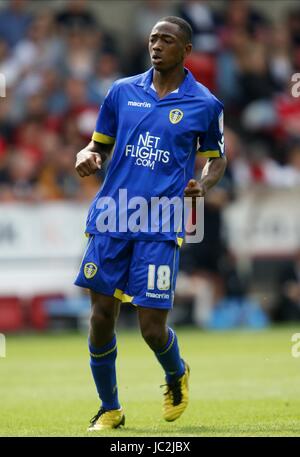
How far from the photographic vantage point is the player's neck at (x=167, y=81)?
27.1 feet

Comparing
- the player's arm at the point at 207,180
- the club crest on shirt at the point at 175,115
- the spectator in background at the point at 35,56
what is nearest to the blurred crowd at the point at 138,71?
the spectator in background at the point at 35,56

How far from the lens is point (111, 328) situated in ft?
26.8

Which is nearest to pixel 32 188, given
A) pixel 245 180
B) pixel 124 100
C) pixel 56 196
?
pixel 56 196

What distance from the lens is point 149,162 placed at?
8133mm

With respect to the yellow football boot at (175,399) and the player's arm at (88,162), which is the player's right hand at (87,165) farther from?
the yellow football boot at (175,399)

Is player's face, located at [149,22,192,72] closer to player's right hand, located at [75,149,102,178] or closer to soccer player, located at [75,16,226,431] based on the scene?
soccer player, located at [75,16,226,431]

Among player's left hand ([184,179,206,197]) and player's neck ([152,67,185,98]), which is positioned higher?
player's neck ([152,67,185,98])

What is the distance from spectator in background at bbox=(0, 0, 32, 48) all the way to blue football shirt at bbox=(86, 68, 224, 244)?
10.8 m

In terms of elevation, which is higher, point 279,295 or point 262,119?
point 262,119

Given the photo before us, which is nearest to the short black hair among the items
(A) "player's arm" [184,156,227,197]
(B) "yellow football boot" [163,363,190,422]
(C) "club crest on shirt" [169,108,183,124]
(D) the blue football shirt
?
(D) the blue football shirt

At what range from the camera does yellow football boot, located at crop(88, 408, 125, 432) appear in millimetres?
8172

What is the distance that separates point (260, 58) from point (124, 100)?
12.4m

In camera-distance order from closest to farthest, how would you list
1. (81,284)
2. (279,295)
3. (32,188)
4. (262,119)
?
(81,284)
(32,188)
(279,295)
(262,119)

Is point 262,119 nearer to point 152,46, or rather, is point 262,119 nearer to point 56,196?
point 56,196
